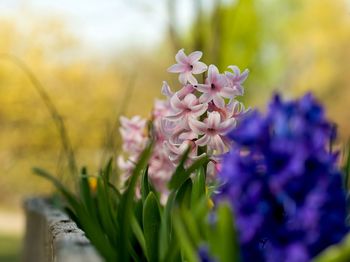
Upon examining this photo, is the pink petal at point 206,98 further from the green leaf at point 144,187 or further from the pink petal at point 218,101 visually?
the green leaf at point 144,187

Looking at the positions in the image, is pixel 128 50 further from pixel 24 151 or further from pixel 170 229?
pixel 170 229

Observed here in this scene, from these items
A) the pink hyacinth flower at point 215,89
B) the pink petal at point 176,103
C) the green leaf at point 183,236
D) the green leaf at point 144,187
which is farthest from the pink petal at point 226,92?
the green leaf at point 183,236

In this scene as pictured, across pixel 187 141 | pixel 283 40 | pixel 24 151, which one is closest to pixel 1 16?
pixel 24 151

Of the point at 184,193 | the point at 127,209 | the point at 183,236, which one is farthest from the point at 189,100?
the point at 183,236

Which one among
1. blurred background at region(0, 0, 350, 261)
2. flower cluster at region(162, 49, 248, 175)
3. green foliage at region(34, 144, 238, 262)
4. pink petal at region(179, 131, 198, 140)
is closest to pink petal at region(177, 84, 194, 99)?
flower cluster at region(162, 49, 248, 175)

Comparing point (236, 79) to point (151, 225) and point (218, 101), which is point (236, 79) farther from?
point (151, 225)

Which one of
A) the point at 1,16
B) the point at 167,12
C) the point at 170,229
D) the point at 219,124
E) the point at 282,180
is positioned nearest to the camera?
the point at 282,180
